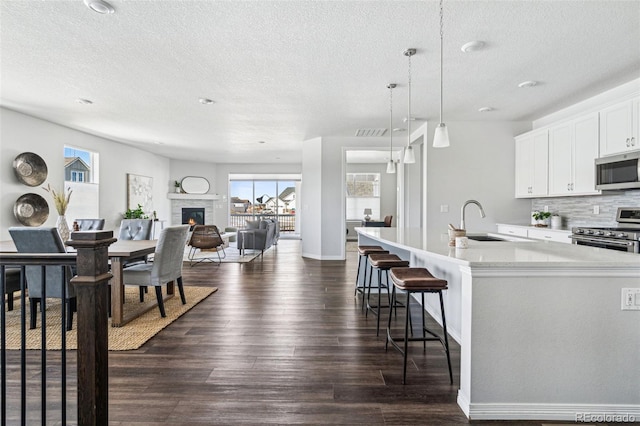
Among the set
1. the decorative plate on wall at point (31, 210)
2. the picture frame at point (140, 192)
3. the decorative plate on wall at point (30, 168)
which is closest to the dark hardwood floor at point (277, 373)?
the decorative plate on wall at point (31, 210)

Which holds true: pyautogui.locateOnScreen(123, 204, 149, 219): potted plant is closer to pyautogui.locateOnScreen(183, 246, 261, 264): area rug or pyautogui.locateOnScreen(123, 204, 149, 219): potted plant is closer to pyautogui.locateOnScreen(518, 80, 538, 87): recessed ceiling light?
pyautogui.locateOnScreen(183, 246, 261, 264): area rug

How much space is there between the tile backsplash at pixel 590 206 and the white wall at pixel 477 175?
58 cm

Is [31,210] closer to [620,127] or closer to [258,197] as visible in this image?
[258,197]

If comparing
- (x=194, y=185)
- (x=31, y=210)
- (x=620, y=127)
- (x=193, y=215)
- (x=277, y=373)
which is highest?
(x=620, y=127)

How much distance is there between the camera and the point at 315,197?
7.00 meters

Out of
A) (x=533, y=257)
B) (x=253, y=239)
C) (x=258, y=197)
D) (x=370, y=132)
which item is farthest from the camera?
(x=258, y=197)

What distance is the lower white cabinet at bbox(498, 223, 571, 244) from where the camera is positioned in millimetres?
4102

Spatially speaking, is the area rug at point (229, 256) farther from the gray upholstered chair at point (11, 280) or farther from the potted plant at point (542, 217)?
the potted plant at point (542, 217)

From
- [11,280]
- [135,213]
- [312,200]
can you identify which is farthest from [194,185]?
[11,280]

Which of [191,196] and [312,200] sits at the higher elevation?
[191,196]

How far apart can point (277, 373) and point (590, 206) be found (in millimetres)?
4599

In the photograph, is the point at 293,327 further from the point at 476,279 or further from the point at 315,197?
the point at 315,197

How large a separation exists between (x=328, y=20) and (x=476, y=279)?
2.15 m

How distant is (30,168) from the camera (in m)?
5.08
